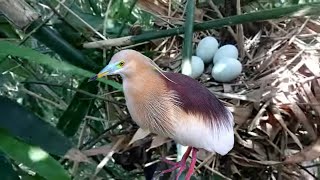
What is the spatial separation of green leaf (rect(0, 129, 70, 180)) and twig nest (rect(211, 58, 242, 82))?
1.48 ft

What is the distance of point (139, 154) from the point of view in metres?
1.20

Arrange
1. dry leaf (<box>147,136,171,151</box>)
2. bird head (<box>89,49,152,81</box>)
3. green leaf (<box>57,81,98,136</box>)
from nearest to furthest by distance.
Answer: bird head (<box>89,49,152,81</box>) → dry leaf (<box>147,136,171,151</box>) → green leaf (<box>57,81,98,136</box>)

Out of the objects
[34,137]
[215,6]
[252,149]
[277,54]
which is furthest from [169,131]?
[215,6]

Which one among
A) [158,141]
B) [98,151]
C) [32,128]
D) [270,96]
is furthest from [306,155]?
[32,128]

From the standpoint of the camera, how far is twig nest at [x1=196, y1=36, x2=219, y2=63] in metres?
1.20

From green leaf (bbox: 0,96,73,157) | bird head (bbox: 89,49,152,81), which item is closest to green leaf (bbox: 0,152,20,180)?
green leaf (bbox: 0,96,73,157)

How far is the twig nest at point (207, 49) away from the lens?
47.3 inches

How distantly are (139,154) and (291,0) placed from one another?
A: 483mm

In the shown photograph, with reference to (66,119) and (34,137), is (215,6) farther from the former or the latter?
(34,137)

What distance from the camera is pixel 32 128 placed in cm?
84

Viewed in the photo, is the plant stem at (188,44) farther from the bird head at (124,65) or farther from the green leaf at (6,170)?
the green leaf at (6,170)

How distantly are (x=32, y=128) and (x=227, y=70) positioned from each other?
16.8 inches

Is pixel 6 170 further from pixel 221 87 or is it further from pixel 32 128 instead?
pixel 221 87

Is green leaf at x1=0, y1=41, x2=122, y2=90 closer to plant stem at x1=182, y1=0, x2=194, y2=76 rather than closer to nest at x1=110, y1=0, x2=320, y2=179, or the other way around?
plant stem at x1=182, y1=0, x2=194, y2=76
